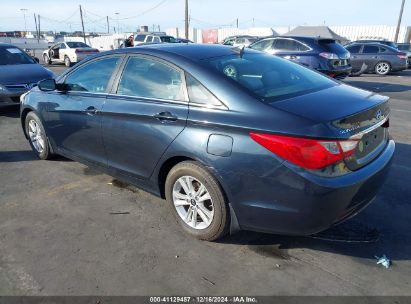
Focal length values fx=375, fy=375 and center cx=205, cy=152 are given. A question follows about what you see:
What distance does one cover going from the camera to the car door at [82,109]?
4043mm

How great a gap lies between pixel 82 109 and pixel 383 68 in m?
17.2

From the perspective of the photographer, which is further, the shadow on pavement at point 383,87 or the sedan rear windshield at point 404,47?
the sedan rear windshield at point 404,47

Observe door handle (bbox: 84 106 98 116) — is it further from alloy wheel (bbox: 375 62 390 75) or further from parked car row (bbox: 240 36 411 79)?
alloy wheel (bbox: 375 62 390 75)

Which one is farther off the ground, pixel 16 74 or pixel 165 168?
pixel 16 74

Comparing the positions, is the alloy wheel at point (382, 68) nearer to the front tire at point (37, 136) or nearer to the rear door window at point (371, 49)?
the rear door window at point (371, 49)

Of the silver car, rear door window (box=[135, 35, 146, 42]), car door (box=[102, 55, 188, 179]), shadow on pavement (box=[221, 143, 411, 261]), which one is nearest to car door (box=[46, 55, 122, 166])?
car door (box=[102, 55, 188, 179])

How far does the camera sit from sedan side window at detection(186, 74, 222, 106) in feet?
10.1

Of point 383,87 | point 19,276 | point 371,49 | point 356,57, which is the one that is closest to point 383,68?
point 371,49

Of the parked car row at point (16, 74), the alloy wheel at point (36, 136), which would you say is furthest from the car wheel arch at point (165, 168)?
the parked car row at point (16, 74)

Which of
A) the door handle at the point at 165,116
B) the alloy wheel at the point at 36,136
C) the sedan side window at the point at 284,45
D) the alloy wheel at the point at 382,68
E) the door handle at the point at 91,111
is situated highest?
the sedan side window at the point at 284,45

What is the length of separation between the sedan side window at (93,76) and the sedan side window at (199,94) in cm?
112

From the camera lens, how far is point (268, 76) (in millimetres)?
3490

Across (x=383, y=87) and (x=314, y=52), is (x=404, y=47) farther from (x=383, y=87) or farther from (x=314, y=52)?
(x=314, y=52)

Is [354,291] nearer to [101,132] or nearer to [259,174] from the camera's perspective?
[259,174]
